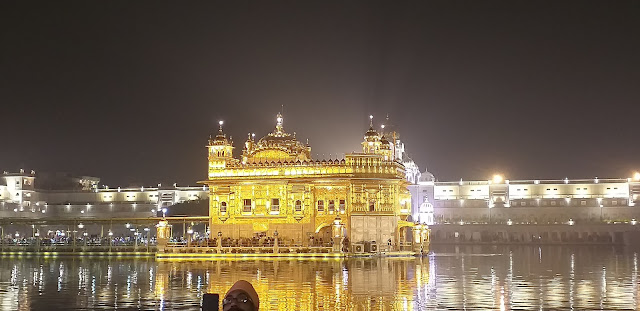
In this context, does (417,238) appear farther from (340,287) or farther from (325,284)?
(340,287)

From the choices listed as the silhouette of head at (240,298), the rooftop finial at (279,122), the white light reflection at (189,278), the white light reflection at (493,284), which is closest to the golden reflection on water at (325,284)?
the white light reflection at (189,278)

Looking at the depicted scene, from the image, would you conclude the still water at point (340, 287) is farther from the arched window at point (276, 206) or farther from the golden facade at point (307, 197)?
the arched window at point (276, 206)

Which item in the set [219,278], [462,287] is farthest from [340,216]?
[462,287]

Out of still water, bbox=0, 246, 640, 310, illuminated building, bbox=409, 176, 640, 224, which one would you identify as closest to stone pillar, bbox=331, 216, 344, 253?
still water, bbox=0, 246, 640, 310

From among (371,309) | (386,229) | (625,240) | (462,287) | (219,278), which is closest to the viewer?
(371,309)

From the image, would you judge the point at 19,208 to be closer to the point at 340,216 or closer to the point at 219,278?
the point at 340,216

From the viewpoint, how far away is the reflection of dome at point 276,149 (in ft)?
182

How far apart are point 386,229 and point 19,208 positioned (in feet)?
288

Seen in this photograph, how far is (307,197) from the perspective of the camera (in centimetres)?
5194

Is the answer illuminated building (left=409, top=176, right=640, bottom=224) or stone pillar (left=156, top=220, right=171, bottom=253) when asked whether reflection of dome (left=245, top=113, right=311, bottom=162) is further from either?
illuminated building (left=409, top=176, right=640, bottom=224)

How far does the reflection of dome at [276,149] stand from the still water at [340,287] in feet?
57.0

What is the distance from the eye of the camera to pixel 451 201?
386ft

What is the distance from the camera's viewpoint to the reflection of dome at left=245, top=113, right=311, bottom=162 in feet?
182

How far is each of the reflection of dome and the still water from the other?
17.4 meters
